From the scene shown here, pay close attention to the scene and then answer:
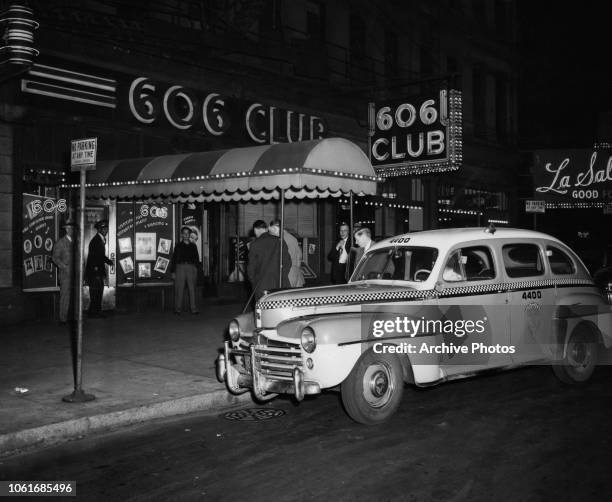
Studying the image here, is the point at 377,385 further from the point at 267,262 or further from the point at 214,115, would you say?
the point at 214,115

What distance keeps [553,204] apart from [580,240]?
8.01 metres

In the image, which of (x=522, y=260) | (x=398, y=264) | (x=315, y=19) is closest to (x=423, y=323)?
(x=398, y=264)

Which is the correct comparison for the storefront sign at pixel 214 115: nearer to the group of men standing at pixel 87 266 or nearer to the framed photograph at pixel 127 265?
the group of men standing at pixel 87 266

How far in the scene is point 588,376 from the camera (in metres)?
8.50

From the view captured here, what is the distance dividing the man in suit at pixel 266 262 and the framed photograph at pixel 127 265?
506 centimetres

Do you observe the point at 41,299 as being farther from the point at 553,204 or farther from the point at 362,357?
the point at 553,204

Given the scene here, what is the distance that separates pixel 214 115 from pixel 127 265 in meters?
4.05

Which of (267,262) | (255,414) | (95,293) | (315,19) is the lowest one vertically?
(255,414)

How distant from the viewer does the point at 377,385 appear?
22.2 feet

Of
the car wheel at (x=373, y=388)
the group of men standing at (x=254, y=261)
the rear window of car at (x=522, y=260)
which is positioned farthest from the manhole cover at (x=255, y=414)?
the rear window of car at (x=522, y=260)

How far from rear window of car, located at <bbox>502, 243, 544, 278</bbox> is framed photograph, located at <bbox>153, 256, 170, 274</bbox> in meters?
9.35

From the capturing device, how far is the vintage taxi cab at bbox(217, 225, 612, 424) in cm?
662

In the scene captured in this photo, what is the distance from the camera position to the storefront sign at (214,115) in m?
14.6

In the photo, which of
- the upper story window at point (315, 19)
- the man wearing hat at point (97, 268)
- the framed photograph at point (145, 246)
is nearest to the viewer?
the man wearing hat at point (97, 268)
